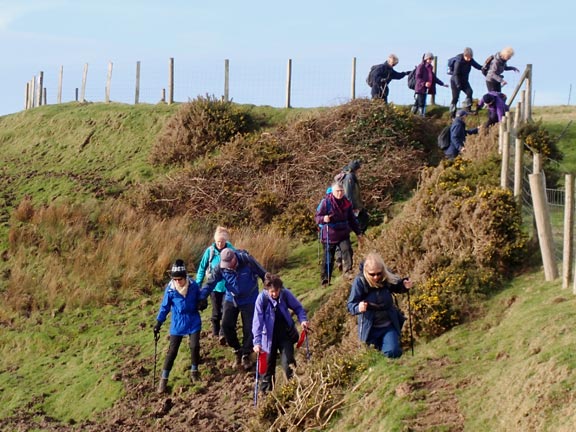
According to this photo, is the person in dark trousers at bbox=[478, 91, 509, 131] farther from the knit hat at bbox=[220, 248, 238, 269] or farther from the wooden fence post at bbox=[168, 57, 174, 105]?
the wooden fence post at bbox=[168, 57, 174, 105]

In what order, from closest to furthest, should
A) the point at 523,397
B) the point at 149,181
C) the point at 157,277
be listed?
the point at 523,397
the point at 157,277
the point at 149,181

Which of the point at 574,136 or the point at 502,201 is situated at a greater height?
the point at 574,136

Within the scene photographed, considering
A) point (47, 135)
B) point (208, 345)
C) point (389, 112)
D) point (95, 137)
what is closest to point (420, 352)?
point (208, 345)

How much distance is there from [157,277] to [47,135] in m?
A: 15.8

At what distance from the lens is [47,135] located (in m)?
32.8

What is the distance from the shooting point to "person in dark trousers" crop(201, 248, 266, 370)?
501 inches

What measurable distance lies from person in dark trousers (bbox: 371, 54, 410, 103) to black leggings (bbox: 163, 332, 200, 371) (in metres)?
13.3

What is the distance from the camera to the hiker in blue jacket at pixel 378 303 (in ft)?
32.4

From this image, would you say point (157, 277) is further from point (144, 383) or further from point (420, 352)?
point (420, 352)

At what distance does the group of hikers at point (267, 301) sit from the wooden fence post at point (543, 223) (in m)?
2.29

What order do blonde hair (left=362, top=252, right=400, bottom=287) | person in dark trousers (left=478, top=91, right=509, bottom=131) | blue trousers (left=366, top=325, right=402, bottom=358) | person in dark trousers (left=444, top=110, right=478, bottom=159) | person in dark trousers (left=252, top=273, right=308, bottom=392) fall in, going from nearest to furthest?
blonde hair (left=362, top=252, right=400, bottom=287)
blue trousers (left=366, top=325, right=402, bottom=358)
person in dark trousers (left=252, top=273, right=308, bottom=392)
person in dark trousers (left=444, top=110, right=478, bottom=159)
person in dark trousers (left=478, top=91, right=509, bottom=131)

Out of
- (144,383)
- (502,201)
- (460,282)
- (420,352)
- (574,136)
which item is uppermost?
(574,136)

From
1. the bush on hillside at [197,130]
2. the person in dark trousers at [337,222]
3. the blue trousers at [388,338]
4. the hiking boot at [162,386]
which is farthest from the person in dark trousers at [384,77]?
the blue trousers at [388,338]

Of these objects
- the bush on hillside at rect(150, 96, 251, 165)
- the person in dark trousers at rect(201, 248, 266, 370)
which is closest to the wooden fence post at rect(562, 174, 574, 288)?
the person in dark trousers at rect(201, 248, 266, 370)
